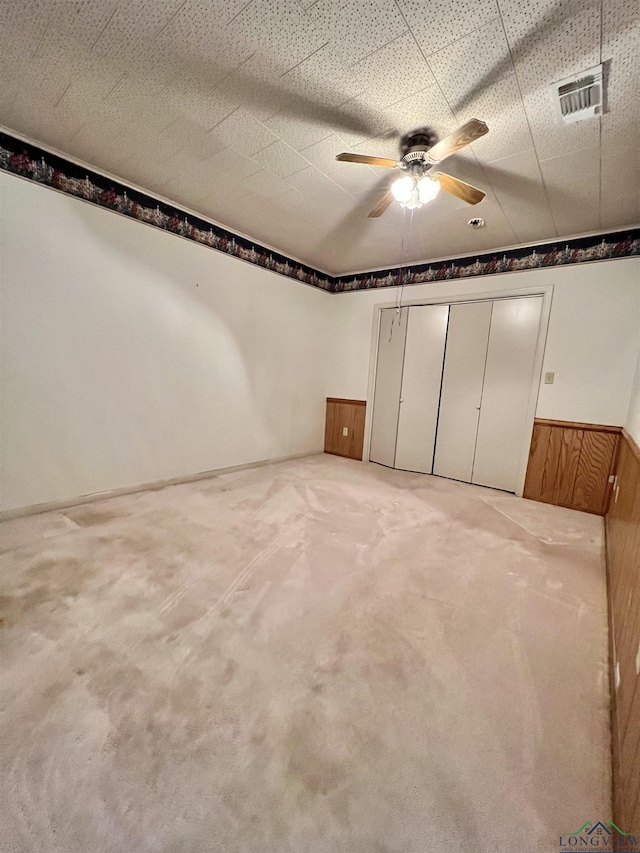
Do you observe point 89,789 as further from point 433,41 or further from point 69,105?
point 69,105

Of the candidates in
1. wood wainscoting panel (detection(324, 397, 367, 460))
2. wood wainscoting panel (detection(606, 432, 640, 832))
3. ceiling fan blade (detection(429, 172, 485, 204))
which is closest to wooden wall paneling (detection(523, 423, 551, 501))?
wood wainscoting panel (detection(606, 432, 640, 832))

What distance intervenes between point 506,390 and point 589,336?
82cm

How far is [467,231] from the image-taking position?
310 centimetres

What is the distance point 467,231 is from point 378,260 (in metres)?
1.15

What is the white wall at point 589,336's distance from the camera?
2.86 metres

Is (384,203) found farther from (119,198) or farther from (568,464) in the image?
(568,464)

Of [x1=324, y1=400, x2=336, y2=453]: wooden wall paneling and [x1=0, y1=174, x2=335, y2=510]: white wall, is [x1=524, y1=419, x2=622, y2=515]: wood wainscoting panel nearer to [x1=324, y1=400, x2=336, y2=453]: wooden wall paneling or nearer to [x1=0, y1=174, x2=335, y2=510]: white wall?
[x1=324, y1=400, x2=336, y2=453]: wooden wall paneling

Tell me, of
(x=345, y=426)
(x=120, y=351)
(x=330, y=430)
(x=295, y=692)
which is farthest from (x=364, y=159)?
(x=330, y=430)

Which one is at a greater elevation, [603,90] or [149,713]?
[603,90]

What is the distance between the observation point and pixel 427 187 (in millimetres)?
2002

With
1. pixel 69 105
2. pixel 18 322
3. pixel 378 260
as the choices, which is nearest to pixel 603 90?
pixel 378 260

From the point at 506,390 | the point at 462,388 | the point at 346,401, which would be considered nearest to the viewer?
the point at 506,390

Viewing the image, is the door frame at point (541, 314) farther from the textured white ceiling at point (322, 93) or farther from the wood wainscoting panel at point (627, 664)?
the wood wainscoting panel at point (627, 664)

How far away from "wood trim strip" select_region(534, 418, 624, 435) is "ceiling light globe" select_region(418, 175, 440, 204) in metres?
2.44
